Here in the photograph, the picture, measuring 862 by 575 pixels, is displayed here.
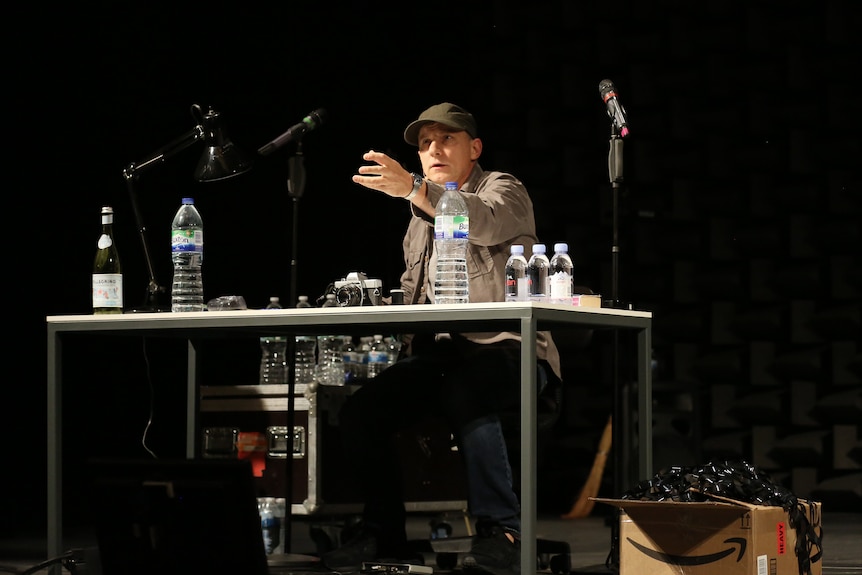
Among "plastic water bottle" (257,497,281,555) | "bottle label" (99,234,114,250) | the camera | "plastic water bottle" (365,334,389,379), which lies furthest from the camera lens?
"plastic water bottle" (365,334,389,379)

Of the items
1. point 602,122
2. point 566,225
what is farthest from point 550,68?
point 566,225

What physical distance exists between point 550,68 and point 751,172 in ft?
4.03

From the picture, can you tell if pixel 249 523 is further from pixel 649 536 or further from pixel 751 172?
pixel 751 172

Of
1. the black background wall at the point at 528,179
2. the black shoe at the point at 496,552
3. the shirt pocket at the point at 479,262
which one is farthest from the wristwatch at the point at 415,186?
the black background wall at the point at 528,179

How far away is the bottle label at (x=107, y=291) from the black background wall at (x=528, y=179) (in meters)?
2.06

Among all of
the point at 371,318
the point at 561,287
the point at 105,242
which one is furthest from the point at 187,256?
the point at 561,287

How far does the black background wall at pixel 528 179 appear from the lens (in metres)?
5.53

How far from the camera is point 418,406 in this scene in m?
3.86

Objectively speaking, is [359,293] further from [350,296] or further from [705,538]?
[705,538]

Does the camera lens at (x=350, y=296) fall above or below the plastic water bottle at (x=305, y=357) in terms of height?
above

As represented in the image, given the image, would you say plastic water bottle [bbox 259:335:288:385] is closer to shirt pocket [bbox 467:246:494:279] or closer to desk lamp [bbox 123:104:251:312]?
desk lamp [bbox 123:104:251:312]

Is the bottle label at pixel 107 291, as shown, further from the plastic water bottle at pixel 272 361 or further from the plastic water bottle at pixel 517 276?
the plastic water bottle at pixel 272 361

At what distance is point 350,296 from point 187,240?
557 mm

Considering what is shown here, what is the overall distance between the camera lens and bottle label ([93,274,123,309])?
26.2 inches
